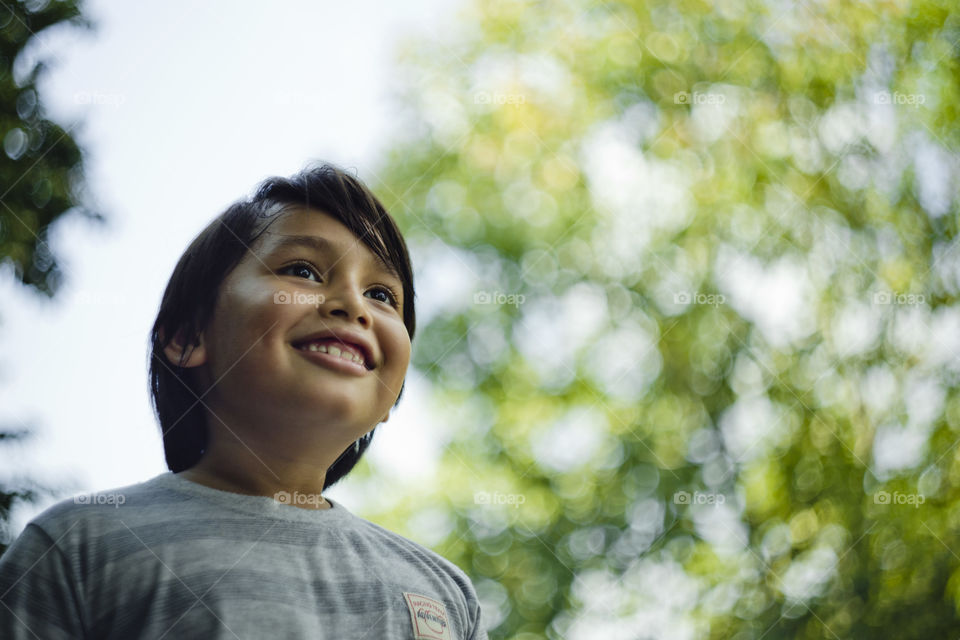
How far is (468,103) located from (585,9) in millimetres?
860

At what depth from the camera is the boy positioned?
67 centimetres

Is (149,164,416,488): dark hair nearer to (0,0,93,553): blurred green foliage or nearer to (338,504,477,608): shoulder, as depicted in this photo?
(338,504,477,608): shoulder

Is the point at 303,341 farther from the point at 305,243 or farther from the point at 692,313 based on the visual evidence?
the point at 692,313

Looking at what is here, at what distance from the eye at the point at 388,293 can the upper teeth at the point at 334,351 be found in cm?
10

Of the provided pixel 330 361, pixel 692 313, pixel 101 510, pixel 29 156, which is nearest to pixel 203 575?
pixel 101 510

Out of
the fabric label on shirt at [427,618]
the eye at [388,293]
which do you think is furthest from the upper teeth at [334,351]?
the fabric label on shirt at [427,618]

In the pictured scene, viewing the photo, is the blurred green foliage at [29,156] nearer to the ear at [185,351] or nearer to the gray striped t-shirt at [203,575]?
the ear at [185,351]

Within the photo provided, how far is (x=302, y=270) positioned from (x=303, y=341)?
87 mm

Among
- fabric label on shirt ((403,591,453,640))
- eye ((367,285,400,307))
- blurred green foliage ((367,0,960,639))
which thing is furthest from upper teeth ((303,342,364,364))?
blurred green foliage ((367,0,960,639))

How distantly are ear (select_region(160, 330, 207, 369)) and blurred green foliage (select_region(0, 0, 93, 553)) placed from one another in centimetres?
71

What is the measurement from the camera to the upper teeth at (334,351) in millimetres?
803

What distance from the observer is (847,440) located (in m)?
3.62

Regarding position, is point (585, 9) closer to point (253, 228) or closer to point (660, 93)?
point (660, 93)

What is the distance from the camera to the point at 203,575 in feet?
2.28
